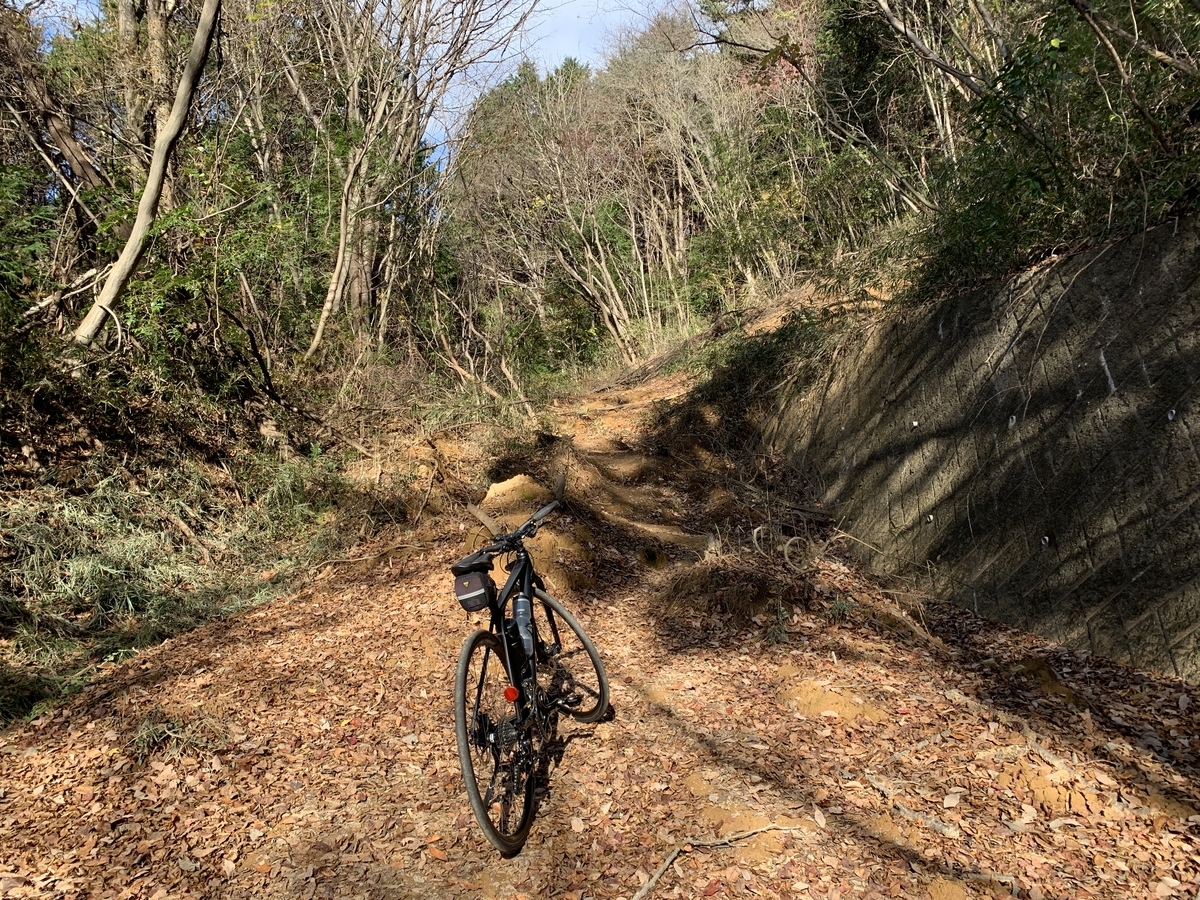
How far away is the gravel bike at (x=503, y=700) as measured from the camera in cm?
300

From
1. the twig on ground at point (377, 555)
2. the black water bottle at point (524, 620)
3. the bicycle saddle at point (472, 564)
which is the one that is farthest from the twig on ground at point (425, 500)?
the bicycle saddle at point (472, 564)

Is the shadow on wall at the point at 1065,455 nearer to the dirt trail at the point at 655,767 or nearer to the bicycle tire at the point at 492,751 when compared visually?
the dirt trail at the point at 655,767

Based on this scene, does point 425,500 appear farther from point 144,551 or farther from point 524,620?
point 524,620

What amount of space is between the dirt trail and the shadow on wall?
13.2 inches

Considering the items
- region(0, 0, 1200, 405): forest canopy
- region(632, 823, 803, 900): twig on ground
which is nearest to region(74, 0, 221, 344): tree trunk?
region(0, 0, 1200, 405): forest canopy

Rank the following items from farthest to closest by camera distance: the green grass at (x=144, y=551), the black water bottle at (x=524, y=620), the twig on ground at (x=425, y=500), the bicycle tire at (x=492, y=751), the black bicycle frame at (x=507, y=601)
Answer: the twig on ground at (x=425, y=500)
the green grass at (x=144, y=551)
the black water bottle at (x=524, y=620)
the black bicycle frame at (x=507, y=601)
the bicycle tire at (x=492, y=751)

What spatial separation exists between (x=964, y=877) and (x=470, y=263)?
47.1 feet

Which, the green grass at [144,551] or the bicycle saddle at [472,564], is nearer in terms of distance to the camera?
the bicycle saddle at [472,564]

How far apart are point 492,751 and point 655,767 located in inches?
43.8

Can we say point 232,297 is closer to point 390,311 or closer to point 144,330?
point 144,330

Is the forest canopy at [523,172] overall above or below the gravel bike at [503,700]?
above

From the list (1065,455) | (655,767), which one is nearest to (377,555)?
(655,767)

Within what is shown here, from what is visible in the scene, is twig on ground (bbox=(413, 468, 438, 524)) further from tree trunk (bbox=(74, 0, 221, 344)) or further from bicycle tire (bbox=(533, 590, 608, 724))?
tree trunk (bbox=(74, 0, 221, 344))

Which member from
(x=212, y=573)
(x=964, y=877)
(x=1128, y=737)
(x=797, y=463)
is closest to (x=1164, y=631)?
(x=1128, y=737)
